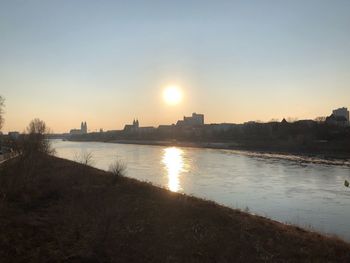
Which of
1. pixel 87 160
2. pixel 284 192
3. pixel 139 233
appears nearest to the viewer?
pixel 139 233

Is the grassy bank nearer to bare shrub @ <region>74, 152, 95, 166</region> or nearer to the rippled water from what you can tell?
the rippled water

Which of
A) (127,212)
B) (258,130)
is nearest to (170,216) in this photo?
(127,212)

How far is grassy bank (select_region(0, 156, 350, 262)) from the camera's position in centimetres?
1179

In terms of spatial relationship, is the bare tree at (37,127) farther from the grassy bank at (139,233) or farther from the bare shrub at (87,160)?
the grassy bank at (139,233)

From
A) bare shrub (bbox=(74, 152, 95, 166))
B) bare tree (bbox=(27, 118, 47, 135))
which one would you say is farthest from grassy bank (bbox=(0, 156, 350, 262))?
bare tree (bbox=(27, 118, 47, 135))

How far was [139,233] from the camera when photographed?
1431 cm

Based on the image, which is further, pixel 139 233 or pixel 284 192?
pixel 284 192

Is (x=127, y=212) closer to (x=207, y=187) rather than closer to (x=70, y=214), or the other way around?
(x=70, y=214)

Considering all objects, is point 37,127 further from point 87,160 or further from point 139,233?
point 139,233

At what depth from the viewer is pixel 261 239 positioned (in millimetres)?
14578

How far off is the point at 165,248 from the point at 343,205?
54.5ft

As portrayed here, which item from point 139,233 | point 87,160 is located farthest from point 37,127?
point 139,233

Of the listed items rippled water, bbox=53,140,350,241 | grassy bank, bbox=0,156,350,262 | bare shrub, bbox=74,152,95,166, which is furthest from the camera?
bare shrub, bbox=74,152,95,166

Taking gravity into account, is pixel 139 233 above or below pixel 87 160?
below
